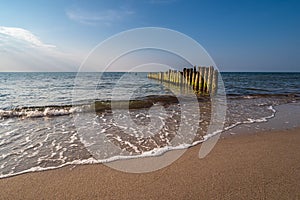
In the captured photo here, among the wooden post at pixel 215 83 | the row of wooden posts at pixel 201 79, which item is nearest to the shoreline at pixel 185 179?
the wooden post at pixel 215 83

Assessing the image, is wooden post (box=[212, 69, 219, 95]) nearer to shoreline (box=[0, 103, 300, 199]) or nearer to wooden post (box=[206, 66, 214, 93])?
wooden post (box=[206, 66, 214, 93])

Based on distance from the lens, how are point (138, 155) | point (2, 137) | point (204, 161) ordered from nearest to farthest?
point (204, 161), point (138, 155), point (2, 137)

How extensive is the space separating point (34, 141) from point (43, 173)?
1859 mm

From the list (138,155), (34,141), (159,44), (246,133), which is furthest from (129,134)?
(246,133)

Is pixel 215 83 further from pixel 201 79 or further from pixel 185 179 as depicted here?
pixel 185 179

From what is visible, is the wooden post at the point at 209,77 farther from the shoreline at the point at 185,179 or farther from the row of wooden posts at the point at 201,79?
the shoreline at the point at 185,179

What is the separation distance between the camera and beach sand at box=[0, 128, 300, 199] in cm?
233

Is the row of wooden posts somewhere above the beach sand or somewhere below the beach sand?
above

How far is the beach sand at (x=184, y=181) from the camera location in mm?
2326

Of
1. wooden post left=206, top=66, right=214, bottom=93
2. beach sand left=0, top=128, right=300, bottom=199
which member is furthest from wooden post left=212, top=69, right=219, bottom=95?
beach sand left=0, top=128, right=300, bottom=199

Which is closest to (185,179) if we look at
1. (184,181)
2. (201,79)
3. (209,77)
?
(184,181)

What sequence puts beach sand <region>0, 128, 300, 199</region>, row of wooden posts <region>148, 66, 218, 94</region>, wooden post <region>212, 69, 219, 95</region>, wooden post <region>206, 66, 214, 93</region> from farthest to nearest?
wooden post <region>206, 66, 214, 93</region>
row of wooden posts <region>148, 66, 218, 94</region>
wooden post <region>212, 69, 219, 95</region>
beach sand <region>0, 128, 300, 199</region>

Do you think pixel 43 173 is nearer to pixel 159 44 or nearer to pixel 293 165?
pixel 293 165

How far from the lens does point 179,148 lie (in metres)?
4.02
